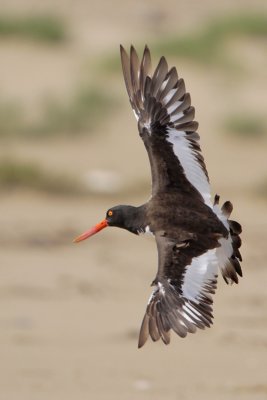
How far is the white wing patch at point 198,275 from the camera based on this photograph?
7.88m

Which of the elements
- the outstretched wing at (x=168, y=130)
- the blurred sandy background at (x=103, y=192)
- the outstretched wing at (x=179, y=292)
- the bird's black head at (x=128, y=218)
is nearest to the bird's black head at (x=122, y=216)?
the bird's black head at (x=128, y=218)

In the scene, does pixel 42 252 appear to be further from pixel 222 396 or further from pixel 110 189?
pixel 222 396

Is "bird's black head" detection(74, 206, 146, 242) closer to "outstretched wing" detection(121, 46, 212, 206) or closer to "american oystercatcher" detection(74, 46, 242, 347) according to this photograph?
"american oystercatcher" detection(74, 46, 242, 347)

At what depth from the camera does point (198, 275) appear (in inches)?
312

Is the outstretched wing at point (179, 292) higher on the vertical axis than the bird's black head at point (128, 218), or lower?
lower

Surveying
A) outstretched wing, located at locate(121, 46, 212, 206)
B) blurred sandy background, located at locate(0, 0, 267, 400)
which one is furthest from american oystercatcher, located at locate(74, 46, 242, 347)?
blurred sandy background, located at locate(0, 0, 267, 400)

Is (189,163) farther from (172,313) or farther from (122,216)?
(172,313)

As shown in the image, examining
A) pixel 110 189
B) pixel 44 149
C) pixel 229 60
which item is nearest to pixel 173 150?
pixel 110 189

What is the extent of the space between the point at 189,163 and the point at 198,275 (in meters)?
0.71

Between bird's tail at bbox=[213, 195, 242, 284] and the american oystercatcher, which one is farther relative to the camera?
bird's tail at bbox=[213, 195, 242, 284]

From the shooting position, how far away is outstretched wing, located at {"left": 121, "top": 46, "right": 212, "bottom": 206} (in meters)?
8.27

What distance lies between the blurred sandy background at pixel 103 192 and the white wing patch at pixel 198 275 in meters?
0.86

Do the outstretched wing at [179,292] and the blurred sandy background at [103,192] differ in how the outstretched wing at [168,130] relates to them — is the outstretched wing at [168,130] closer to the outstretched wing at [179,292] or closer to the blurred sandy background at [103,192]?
the outstretched wing at [179,292]

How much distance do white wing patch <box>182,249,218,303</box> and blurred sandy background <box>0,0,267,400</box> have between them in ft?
2.84
